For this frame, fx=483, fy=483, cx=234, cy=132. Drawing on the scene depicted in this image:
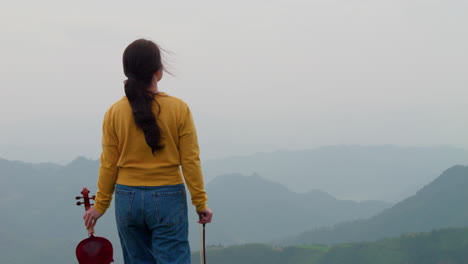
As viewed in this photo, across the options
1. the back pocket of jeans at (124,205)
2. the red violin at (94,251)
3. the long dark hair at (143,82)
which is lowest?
the red violin at (94,251)

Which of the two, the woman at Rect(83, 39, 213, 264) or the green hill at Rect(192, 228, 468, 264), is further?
the green hill at Rect(192, 228, 468, 264)

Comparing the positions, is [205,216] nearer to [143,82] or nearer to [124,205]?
[124,205]

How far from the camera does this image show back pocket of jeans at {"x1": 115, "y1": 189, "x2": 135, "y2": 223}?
4.69 metres

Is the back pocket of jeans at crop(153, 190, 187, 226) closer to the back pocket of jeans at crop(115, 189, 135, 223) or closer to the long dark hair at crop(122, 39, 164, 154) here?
the back pocket of jeans at crop(115, 189, 135, 223)

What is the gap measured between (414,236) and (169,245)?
150 meters

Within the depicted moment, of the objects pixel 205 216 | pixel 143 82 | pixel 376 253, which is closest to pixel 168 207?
pixel 205 216

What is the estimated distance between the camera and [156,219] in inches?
183

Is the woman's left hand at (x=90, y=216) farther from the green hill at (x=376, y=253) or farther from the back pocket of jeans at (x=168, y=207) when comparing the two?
the green hill at (x=376, y=253)

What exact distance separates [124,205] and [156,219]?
357 mm

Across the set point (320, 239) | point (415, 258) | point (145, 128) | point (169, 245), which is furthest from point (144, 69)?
point (320, 239)

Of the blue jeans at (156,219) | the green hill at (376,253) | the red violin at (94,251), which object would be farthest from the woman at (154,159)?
the green hill at (376,253)

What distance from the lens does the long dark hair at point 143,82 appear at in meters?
4.61

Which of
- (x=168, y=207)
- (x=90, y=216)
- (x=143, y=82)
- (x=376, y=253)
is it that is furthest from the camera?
(x=376, y=253)

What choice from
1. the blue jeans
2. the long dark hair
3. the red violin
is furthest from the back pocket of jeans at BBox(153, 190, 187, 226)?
the red violin
